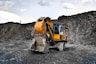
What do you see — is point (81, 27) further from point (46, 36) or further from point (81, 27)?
point (46, 36)

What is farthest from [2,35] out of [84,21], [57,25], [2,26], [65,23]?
[57,25]

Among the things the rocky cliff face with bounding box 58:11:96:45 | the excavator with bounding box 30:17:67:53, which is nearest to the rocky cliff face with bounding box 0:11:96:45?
the rocky cliff face with bounding box 58:11:96:45

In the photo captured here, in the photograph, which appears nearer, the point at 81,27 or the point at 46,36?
the point at 46,36

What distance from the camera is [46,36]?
13820 millimetres

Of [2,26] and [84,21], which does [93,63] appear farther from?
[2,26]

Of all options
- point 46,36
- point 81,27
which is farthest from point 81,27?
point 46,36

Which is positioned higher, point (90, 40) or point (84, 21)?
point (84, 21)

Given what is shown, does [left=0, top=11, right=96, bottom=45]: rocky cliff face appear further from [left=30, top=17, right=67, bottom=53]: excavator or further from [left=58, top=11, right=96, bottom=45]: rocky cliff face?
[left=30, top=17, right=67, bottom=53]: excavator

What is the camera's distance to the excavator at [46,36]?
525 inches

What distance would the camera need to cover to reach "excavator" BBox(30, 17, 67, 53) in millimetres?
13344

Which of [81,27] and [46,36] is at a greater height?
[81,27]

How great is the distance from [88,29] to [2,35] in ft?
58.5

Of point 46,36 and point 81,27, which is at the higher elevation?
point 81,27

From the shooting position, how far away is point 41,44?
13.3 meters
